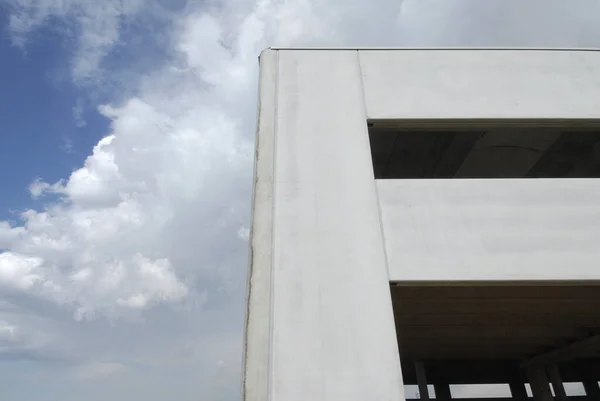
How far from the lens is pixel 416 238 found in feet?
16.6

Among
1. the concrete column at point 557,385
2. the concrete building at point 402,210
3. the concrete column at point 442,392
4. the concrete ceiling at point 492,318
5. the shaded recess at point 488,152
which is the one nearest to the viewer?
the concrete building at point 402,210

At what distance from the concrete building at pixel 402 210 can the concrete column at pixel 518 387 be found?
18.5ft

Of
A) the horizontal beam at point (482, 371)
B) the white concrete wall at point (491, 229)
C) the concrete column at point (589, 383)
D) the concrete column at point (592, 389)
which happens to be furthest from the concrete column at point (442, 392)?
the white concrete wall at point (491, 229)

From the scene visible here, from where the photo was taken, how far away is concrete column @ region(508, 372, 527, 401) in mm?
12875

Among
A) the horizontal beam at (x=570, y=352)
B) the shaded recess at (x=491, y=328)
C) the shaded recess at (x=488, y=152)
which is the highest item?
the shaded recess at (x=488, y=152)

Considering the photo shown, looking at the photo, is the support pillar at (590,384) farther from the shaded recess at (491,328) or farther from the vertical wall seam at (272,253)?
the vertical wall seam at (272,253)

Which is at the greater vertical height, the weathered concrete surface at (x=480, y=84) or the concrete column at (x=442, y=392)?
the weathered concrete surface at (x=480, y=84)

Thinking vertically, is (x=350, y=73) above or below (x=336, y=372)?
above

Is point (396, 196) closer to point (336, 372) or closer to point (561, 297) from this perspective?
point (336, 372)

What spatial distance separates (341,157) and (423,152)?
2.81 meters

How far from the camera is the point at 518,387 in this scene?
42.5 feet

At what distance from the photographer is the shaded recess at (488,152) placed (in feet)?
23.8

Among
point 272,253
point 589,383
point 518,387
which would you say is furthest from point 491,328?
point 589,383

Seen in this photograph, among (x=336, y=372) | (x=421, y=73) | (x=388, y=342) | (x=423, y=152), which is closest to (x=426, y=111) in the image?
(x=421, y=73)
